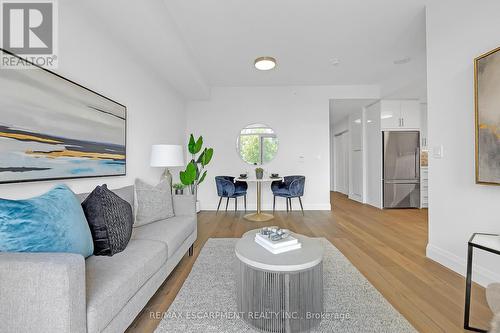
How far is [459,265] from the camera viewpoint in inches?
80.4

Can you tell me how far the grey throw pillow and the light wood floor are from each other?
57 cm

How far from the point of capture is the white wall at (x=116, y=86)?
5.95ft

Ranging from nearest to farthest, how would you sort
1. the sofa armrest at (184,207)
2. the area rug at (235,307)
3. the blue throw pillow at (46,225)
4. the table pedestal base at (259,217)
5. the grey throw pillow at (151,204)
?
the blue throw pillow at (46,225) < the area rug at (235,307) < the grey throw pillow at (151,204) < the sofa armrest at (184,207) < the table pedestal base at (259,217)

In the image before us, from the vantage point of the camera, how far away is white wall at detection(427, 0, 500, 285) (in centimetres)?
182

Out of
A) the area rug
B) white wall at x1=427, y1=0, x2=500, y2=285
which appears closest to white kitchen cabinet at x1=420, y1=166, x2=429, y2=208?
white wall at x1=427, y1=0, x2=500, y2=285

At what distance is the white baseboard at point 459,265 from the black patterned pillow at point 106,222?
2.90 m

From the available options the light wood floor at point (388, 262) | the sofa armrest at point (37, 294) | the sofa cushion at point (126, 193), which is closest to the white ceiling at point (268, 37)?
the sofa cushion at point (126, 193)

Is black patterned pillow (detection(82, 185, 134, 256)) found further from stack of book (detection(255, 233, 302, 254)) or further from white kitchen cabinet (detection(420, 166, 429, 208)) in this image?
white kitchen cabinet (detection(420, 166, 429, 208))

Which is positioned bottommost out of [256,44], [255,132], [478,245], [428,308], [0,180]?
[428,308]

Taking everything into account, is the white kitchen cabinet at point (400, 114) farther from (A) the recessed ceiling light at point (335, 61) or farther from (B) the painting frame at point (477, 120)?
(B) the painting frame at point (477, 120)

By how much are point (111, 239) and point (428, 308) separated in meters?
2.29

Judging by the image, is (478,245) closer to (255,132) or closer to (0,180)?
(0,180)

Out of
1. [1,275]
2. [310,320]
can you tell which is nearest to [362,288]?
[310,320]

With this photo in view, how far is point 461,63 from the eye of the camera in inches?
79.0
